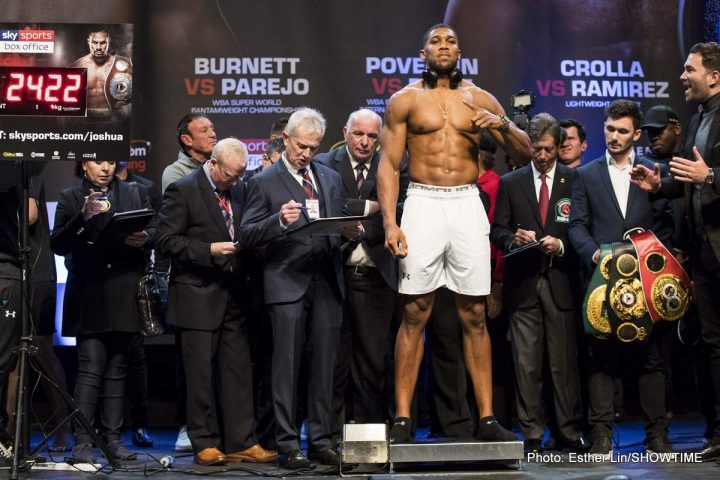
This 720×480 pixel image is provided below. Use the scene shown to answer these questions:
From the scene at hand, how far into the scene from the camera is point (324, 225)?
5242 mm

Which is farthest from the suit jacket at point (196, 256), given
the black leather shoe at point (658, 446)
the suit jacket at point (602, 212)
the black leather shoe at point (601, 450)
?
the black leather shoe at point (658, 446)

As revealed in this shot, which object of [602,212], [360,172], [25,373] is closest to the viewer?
[25,373]

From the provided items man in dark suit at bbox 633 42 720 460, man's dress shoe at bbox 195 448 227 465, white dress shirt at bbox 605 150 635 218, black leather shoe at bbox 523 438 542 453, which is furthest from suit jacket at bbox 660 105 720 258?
man's dress shoe at bbox 195 448 227 465

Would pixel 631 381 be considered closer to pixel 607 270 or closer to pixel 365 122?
pixel 607 270

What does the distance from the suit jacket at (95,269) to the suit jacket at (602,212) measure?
2.62 m

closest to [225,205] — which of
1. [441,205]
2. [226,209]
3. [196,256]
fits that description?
[226,209]

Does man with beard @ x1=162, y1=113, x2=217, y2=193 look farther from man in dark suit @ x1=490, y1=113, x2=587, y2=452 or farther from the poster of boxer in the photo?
man in dark suit @ x1=490, y1=113, x2=587, y2=452

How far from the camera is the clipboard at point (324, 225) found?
203 inches

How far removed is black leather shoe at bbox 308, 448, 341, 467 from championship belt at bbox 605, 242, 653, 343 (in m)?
1.77

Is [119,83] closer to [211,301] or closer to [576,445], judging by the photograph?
[211,301]

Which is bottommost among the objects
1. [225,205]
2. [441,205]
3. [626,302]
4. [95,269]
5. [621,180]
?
[626,302]

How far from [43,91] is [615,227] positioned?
3420 mm

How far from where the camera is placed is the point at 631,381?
8.07 m

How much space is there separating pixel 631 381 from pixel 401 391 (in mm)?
3211
